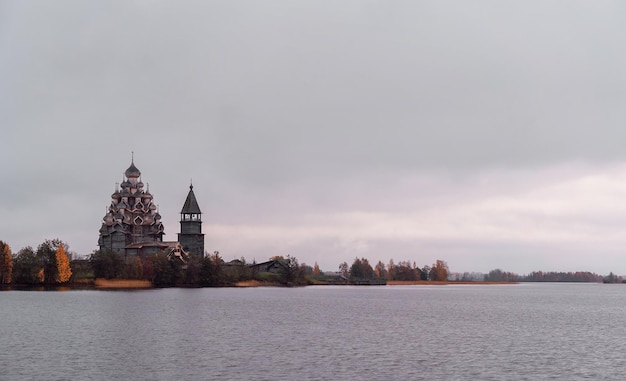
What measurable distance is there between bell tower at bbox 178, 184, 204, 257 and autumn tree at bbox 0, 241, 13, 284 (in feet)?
169

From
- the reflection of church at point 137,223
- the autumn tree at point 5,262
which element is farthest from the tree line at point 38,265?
the reflection of church at point 137,223

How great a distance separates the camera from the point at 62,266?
12262cm

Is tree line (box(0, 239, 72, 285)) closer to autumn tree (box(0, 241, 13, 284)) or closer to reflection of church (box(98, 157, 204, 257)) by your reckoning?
autumn tree (box(0, 241, 13, 284))

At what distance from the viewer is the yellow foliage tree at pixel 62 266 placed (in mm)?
120750

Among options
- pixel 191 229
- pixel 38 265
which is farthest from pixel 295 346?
pixel 191 229

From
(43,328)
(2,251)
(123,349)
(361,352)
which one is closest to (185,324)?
(43,328)

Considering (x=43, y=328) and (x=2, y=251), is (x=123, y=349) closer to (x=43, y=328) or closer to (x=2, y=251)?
(x=43, y=328)

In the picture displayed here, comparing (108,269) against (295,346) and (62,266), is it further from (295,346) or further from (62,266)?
(295,346)

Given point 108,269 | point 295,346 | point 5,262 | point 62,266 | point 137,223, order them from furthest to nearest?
point 137,223, point 108,269, point 62,266, point 5,262, point 295,346

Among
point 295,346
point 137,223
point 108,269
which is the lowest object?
point 295,346

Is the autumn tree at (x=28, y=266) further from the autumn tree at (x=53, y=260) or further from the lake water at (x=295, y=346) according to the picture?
the lake water at (x=295, y=346)

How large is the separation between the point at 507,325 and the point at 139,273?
3437 inches

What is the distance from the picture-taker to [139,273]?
444 ft

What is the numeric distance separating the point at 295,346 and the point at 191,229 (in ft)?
422
